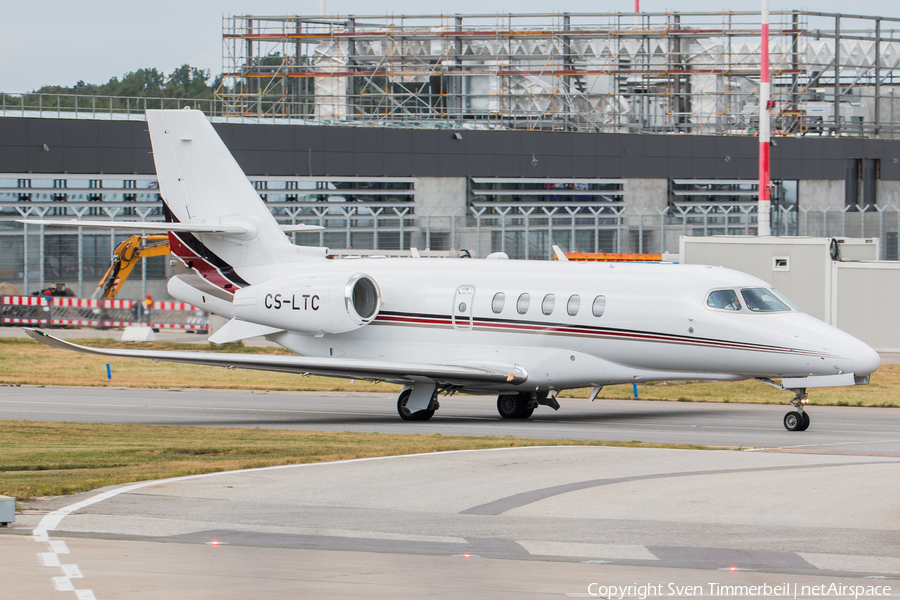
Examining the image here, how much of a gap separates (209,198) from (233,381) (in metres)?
6.91

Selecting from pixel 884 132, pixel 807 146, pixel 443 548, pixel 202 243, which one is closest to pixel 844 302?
pixel 202 243

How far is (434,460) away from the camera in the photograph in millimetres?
15555

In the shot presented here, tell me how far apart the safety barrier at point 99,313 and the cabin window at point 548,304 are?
2266cm

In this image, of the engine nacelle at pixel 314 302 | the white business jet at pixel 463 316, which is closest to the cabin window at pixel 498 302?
the white business jet at pixel 463 316

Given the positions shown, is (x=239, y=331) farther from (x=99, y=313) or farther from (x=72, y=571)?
(x=99, y=313)

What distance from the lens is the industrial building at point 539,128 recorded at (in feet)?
180

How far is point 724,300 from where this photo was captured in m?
21.0

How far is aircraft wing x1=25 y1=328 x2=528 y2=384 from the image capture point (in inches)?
865

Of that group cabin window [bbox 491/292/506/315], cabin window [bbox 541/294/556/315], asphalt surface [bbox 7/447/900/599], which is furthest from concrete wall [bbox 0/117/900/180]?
asphalt surface [bbox 7/447/900/599]

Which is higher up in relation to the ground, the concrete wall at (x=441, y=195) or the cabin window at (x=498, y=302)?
the concrete wall at (x=441, y=195)

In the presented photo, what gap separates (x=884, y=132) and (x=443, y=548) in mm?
66217

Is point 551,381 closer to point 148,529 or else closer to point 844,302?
point 148,529

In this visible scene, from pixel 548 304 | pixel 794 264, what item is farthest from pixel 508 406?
pixel 794 264

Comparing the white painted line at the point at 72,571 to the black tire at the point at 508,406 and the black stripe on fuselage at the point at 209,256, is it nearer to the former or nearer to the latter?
the black tire at the point at 508,406
